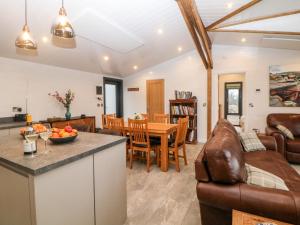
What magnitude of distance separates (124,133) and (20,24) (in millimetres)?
2397

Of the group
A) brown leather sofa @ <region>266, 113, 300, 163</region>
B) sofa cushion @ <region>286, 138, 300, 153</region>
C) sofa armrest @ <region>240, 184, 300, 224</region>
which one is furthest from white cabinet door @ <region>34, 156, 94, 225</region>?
sofa cushion @ <region>286, 138, 300, 153</region>

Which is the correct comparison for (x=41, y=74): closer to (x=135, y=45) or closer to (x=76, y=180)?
(x=135, y=45)

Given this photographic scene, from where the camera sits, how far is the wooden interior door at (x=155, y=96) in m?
5.81

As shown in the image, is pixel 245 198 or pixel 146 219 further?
pixel 146 219

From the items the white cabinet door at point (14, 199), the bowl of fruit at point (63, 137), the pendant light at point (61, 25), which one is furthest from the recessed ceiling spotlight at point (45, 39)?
the white cabinet door at point (14, 199)

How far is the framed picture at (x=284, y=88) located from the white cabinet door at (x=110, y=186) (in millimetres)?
4228

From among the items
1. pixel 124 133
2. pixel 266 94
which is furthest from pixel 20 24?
pixel 266 94

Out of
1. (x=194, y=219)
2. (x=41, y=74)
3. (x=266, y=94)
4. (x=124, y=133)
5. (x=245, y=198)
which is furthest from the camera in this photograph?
(x=266, y=94)

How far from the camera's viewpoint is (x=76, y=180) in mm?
1357

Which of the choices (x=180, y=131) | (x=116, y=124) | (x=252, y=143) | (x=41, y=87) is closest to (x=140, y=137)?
(x=116, y=124)

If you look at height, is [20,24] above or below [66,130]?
above

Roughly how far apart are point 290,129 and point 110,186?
3.99 meters

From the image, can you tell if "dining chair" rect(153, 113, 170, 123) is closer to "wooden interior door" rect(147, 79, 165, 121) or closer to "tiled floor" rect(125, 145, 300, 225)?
"tiled floor" rect(125, 145, 300, 225)

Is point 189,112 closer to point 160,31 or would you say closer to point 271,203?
point 160,31
